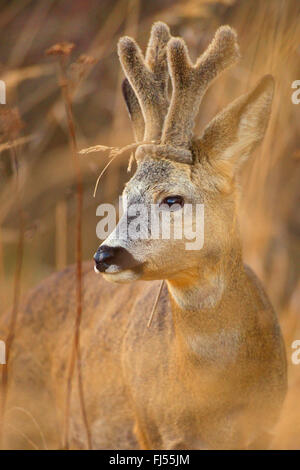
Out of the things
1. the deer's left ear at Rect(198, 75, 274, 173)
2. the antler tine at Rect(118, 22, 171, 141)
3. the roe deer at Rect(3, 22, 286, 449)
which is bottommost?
the roe deer at Rect(3, 22, 286, 449)

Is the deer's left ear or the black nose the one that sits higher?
the deer's left ear

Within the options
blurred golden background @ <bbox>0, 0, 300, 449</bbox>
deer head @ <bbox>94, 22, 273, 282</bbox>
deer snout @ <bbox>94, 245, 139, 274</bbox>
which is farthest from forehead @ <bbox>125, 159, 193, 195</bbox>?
blurred golden background @ <bbox>0, 0, 300, 449</bbox>

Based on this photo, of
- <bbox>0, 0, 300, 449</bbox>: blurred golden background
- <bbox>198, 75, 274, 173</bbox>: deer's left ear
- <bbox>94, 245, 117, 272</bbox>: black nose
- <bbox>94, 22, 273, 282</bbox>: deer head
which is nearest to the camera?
<bbox>94, 245, 117, 272</bbox>: black nose

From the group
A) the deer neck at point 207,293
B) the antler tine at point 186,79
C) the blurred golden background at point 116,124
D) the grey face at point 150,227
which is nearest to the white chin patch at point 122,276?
the grey face at point 150,227

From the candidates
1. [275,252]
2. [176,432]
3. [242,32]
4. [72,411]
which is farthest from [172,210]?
[275,252]

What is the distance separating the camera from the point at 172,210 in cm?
288

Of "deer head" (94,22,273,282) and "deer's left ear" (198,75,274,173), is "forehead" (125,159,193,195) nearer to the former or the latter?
"deer head" (94,22,273,282)

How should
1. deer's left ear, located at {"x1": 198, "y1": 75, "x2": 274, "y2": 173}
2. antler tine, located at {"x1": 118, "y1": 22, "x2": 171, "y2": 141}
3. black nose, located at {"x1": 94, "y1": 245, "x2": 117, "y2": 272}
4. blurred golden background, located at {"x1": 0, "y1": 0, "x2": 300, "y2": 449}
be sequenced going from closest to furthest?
black nose, located at {"x1": 94, "y1": 245, "x2": 117, "y2": 272}, deer's left ear, located at {"x1": 198, "y1": 75, "x2": 274, "y2": 173}, antler tine, located at {"x1": 118, "y1": 22, "x2": 171, "y2": 141}, blurred golden background, located at {"x1": 0, "y1": 0, "x2": 300, "y2": 449}

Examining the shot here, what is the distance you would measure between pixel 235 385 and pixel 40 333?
136 cm

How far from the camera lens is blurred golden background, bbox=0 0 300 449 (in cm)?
445

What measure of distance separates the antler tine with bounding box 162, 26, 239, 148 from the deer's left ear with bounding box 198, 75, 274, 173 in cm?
9

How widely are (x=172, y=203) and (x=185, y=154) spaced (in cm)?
20

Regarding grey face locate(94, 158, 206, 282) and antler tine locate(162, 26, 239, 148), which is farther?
antler tine locate(162, 26, 239, 148)
